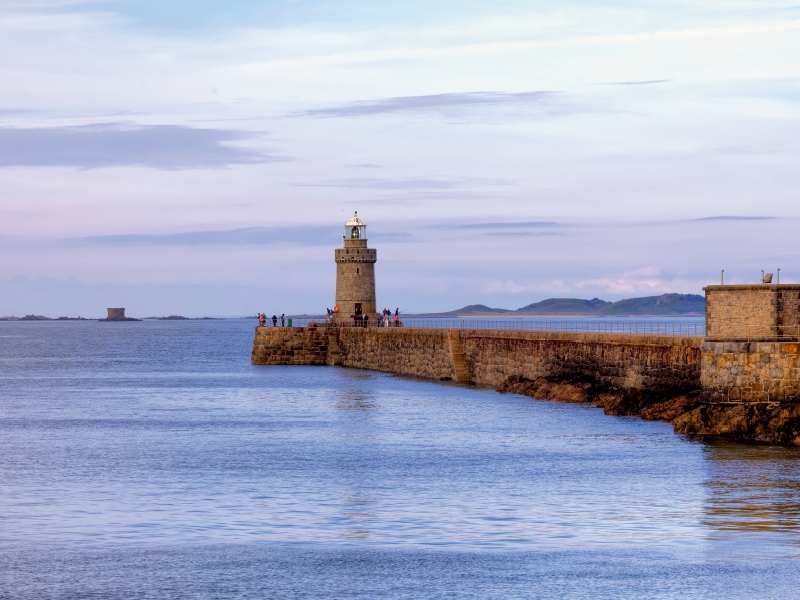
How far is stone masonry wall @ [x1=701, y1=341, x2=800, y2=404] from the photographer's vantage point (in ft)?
94.2

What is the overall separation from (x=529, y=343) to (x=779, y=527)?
29648 millimetres

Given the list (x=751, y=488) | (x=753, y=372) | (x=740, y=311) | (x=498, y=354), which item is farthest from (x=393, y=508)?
(x=498, y=354)

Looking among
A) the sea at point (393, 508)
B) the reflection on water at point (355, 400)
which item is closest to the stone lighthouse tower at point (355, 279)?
the reflection on water at point (355, 400)

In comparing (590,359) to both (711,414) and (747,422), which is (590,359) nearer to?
(711,414)

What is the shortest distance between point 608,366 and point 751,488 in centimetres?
1855

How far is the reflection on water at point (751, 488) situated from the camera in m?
18.3

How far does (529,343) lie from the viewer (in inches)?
1873

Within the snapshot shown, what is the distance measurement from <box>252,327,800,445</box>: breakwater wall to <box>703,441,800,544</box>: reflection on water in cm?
172

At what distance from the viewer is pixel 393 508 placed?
20453 mm

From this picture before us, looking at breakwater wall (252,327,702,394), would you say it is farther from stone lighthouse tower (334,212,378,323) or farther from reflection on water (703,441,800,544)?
reflection on water (703,441,800,544)

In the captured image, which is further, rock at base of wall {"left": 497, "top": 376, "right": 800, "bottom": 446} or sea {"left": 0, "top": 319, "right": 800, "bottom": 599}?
rock at base of wall {"left": 497, "top": 376, "right": 800, "bottom": 446}

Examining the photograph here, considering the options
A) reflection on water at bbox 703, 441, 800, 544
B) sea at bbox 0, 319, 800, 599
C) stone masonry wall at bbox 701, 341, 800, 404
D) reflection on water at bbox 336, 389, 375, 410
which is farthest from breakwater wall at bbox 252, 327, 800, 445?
reflection on water at bbox 336, 389, 375, 410

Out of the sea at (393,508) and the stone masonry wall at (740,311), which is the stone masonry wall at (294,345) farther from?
the stone masonry wall at (740,311)

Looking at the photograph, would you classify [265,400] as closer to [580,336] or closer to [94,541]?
[580,336]
